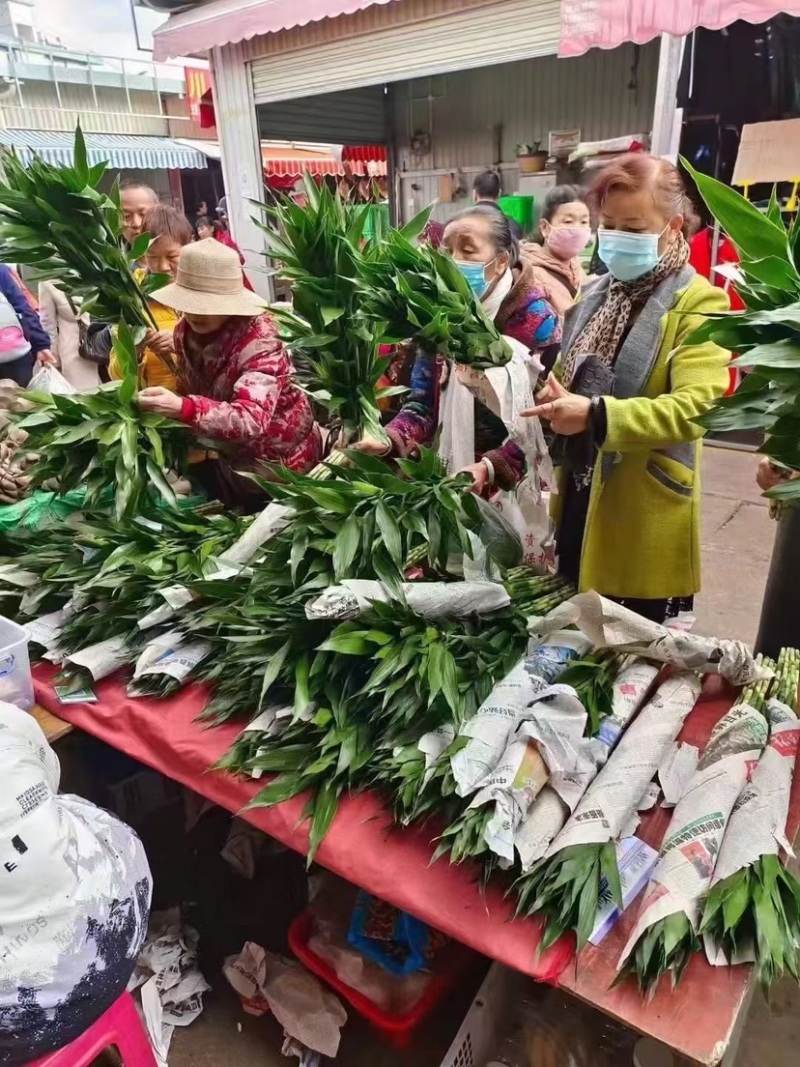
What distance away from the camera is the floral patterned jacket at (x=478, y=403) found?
1.94m

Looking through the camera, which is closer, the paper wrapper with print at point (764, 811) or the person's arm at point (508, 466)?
the paper wrapper with print at point (764, 811)

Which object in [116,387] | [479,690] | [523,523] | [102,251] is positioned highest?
[102,251]

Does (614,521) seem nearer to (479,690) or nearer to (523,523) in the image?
(523,523)

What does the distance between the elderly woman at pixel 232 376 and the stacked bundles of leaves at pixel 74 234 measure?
0.13m

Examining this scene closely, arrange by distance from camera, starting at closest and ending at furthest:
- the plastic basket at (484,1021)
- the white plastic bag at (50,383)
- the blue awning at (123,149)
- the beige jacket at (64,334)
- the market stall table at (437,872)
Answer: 1. the market stall table at (437,872)
2. the plastic basket at (484,1021)
3. the white plastic bag at (50,383)
4. the beige jacket at (64,334)
5. the blue awning at (123,149)

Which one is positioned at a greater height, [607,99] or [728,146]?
[607,99]

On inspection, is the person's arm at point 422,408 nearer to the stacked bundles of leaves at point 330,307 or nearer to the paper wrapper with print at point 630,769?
the stacked bundles of leaves at point 330,307

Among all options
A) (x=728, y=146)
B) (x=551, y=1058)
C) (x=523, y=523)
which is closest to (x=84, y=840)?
(x=551, y=1058)

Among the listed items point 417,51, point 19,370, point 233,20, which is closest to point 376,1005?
point 19,370

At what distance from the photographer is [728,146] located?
192 inches

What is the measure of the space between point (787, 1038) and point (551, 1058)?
0.72 metres

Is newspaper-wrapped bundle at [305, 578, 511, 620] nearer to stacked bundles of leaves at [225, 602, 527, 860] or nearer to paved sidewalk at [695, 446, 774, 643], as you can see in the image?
stacked bundles of leaves at [225, 602, 527, 860]

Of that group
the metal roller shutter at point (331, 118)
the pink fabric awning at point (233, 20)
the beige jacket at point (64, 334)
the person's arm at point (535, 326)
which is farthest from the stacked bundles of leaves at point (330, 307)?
the metal roller shutter at point (331, 118)

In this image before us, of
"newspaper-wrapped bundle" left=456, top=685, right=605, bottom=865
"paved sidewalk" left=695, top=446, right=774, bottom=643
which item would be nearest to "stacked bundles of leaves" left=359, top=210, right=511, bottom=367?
"newspaper-wrapped bundle" left=456, top=685, right=605, bottom=865
